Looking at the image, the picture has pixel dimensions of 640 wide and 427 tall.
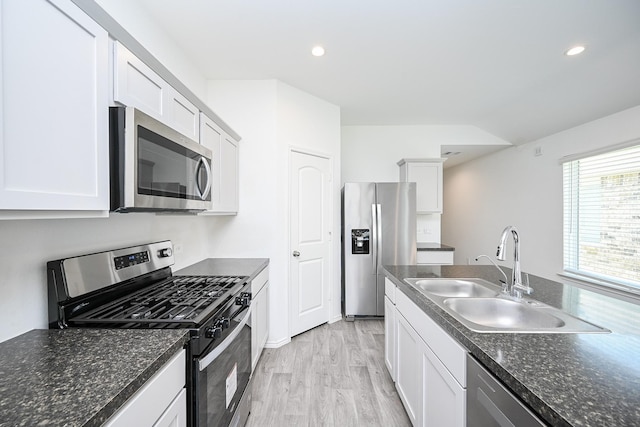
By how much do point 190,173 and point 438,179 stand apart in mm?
3515

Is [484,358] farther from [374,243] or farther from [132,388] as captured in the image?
[374,243]

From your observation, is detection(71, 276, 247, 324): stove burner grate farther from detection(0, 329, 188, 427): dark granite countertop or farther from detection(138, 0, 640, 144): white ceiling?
detection(138, 0, 640, 144): white ceiling

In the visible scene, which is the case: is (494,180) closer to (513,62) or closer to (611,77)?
(611,77)

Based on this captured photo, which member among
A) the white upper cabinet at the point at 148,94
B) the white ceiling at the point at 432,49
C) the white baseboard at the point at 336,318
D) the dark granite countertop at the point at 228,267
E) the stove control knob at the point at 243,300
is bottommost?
the white baseboard at the point at 336,318

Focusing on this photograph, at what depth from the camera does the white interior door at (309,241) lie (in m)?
2.91

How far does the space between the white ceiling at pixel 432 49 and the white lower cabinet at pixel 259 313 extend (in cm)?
195

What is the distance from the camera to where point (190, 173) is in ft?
5.17

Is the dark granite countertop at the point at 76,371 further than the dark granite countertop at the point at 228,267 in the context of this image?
No

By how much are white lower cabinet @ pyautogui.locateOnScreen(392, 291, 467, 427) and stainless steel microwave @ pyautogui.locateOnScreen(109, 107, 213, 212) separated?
142 cm

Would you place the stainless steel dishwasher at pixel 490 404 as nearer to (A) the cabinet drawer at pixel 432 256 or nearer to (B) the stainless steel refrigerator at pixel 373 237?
(B) the stainless steel refrigerator at pixel 373 237

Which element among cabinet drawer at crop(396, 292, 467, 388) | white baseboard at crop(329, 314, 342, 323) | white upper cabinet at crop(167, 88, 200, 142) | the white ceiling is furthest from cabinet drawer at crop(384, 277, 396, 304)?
the white ceiling

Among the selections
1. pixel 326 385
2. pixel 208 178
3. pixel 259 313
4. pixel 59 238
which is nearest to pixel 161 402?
pixel 59 238

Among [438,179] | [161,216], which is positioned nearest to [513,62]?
[438,179]

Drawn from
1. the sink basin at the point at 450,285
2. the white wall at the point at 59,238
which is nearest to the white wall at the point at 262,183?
the white wall at the point at 59,238
